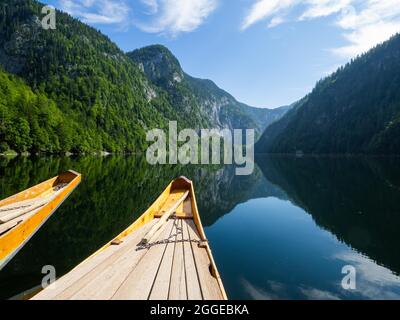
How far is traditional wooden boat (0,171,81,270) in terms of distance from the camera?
9.55 m

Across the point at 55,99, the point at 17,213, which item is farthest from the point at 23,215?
the point at 55,99

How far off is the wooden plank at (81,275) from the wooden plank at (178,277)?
158 cm

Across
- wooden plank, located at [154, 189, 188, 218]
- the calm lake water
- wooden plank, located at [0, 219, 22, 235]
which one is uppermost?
wooden plank, located at [0, 219, 22, 235]

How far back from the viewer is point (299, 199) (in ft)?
87.7

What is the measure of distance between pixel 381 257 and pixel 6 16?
25823 cm

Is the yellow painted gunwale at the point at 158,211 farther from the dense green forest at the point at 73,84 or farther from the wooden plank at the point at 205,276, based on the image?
the dense green forest at the point at 73,84

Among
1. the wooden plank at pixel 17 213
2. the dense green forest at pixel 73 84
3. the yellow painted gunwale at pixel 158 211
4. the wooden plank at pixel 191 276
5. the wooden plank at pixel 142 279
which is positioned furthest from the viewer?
the dense green forest at pixel 73 84

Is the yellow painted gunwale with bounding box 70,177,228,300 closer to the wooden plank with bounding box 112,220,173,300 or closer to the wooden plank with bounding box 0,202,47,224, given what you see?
the wooden plank with bounding box 112,220,173,300

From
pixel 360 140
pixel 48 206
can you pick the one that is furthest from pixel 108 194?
pixel 360 140

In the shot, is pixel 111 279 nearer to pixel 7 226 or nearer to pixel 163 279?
pixel 163 279

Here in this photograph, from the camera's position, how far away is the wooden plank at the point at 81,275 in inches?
212

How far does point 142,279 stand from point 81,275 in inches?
55.6

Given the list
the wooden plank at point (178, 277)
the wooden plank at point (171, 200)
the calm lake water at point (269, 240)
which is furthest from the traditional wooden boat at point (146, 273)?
the wooden plank at point (171, 200)

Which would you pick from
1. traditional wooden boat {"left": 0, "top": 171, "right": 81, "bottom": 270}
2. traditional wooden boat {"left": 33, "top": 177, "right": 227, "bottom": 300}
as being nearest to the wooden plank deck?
traditional wooden boat {"left": 33, "top": 177, "right": 227, "bottom": 300}
